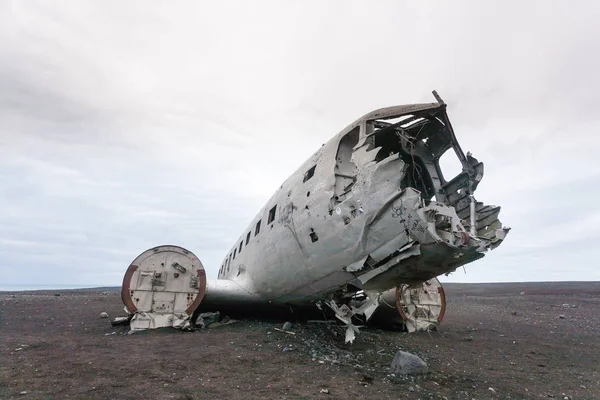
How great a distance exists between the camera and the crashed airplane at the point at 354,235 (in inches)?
249

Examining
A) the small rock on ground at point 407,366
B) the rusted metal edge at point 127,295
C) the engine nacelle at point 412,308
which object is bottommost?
the small rock on ground at point 407,366

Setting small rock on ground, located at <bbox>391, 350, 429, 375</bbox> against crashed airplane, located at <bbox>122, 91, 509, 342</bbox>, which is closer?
crashed airplane, located at <bbox>122, 91, 509, 342</bbox>

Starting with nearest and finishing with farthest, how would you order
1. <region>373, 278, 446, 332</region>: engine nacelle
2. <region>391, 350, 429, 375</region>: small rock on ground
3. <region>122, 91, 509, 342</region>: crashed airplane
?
<region>122, 91, 509, 342</region>: crashed airplane
<region>391, 350, 429, 375</region>: small rock on ground
<region>373, 278, 446, 332</region>: engine nacelle

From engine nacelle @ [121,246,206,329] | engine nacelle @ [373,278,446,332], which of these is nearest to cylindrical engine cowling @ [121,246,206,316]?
engine nacelle @ [121,246,206,329]

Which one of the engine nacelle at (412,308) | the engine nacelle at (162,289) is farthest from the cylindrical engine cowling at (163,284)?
the engine nacelle at (412,308)

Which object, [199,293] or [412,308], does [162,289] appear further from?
[412,308]

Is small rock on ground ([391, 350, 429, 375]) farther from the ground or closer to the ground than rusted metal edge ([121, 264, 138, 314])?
closer to the ground

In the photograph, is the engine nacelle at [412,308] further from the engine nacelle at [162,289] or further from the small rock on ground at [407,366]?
the engine nacelle at [162,289]

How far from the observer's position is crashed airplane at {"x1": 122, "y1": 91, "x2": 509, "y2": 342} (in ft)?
20.8

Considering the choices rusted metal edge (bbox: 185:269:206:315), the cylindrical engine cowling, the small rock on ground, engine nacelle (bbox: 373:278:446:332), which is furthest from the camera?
engine nacelle (bbox: 373:278:446:332)

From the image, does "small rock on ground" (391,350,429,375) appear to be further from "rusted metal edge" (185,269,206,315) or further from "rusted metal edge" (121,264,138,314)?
"rusted metal edge" (121,264,138,314)

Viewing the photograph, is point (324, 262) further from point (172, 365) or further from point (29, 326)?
point (29, 326)

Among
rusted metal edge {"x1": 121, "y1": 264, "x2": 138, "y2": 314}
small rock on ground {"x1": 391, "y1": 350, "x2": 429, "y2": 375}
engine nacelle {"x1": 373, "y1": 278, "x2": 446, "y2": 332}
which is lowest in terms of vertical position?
small rock on ground {"x1": 391, "y1": 350, "x2": 429, "y2": 375}

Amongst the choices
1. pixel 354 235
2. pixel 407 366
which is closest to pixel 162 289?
pixel 354 235
